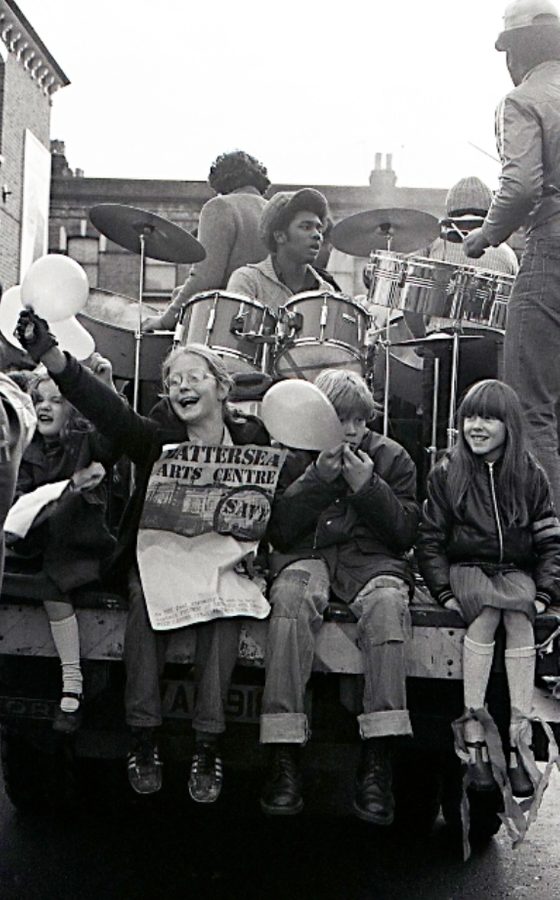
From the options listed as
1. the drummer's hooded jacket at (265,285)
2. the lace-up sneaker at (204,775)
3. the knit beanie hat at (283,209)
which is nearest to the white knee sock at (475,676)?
the lace-up sneaker at (204,775)

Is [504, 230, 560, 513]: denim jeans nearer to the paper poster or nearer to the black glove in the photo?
the paper poster

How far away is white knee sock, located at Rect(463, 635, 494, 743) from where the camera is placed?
3.56 meters

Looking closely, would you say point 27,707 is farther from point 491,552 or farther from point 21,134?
point 21,134

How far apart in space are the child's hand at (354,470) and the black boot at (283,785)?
32.4 inches

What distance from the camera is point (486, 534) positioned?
3.87m

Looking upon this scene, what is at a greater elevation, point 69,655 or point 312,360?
point 312,360

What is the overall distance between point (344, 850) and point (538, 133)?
294cm

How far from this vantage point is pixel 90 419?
4.09m

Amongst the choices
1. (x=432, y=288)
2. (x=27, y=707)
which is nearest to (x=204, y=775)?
(x=27, y=707)

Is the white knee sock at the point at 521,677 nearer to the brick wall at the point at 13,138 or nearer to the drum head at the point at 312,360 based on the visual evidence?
the drum head at the point at 312,360

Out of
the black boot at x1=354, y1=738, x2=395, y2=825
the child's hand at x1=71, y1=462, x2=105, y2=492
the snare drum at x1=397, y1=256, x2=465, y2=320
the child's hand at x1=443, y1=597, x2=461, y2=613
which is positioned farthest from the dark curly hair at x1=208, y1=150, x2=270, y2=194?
the black boot at x1=354, y1=738, x2=395, y2=825

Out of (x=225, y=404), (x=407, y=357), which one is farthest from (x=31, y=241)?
(x=225, y=404)

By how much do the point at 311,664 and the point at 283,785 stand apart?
353 mm

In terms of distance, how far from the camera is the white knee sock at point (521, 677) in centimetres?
358
